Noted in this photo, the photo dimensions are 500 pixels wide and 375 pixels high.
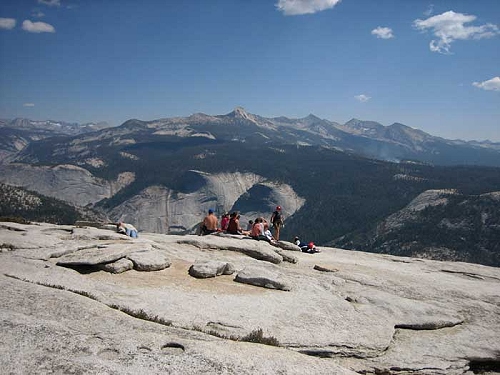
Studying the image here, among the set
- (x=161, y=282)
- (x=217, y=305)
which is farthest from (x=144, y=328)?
(x=161, y=282)

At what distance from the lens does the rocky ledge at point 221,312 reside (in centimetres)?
985

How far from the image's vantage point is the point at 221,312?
14938mm

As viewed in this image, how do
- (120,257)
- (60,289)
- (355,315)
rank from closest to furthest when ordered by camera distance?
(60,289)
(355,315)
(120,257)

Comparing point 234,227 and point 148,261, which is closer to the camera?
point 148,261

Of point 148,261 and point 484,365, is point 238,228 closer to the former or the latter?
point 148,261

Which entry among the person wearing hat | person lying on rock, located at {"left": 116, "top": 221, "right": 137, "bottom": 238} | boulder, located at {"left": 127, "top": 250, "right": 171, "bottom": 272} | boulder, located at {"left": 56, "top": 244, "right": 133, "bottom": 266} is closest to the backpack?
the person wearing hat

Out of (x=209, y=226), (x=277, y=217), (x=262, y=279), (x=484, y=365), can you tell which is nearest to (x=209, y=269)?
(x=262, y=279)

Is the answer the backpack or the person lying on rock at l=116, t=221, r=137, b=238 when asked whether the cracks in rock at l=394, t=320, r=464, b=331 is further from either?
the person lying on rock at l=116, t=221, r=137, b=238

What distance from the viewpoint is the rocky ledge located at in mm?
9852

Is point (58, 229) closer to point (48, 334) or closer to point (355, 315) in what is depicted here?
point (48, 334)

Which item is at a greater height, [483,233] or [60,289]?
[60,289]

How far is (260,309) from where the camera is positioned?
16.0m

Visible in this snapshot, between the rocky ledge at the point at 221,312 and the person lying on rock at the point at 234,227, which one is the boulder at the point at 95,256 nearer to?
the rocky ledge at the point at 221,312

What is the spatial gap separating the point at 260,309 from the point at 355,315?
5093 mm
